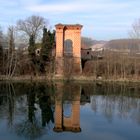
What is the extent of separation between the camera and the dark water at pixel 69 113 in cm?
1443

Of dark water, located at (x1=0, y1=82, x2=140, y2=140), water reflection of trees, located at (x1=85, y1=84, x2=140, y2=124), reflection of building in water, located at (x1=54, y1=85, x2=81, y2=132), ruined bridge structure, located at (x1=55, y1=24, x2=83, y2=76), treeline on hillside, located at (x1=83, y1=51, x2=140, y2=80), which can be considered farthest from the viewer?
ruined bridge structure, located at (x1=55, y1=24, x2=83, y2=76)

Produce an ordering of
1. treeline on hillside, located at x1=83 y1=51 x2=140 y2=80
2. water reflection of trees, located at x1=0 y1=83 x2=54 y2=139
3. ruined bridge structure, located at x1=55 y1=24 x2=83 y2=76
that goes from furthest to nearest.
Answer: ruined bridge structure, located at x1=55 y1=24 x2=83 y2=76 < treeline on hillside, located at x1=83 y1=51 x2=140 y2=80 < water reflection of trees, located at x1=0 y1=83 x2=54 y2=139

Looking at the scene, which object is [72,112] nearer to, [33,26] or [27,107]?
[27,107]

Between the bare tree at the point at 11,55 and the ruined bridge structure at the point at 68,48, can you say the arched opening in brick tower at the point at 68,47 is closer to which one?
the ruined bridge structure at the point at 68,48

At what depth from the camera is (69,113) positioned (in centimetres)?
1900

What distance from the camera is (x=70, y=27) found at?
129 feet

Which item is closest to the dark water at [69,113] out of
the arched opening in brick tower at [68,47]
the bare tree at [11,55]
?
the bare tree at [11,55]

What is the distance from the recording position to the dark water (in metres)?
14.4

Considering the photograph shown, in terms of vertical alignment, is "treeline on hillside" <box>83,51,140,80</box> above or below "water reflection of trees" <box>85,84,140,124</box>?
above

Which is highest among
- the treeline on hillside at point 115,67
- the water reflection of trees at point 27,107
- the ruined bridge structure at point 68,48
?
the ruined bridge structure at point 68,48

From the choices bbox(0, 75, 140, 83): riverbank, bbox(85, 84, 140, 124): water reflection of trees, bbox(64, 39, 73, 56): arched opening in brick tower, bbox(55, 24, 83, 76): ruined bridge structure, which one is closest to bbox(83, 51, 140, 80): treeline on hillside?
bbox(0, 75, 140, 83): riverbank

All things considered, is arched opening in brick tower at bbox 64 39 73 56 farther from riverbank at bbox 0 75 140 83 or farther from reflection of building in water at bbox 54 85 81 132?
reflection of building in water at bbox 54 85 81 132

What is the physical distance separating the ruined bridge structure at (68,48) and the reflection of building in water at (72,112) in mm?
9442

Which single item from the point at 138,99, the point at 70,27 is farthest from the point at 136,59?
the point at 138,99
